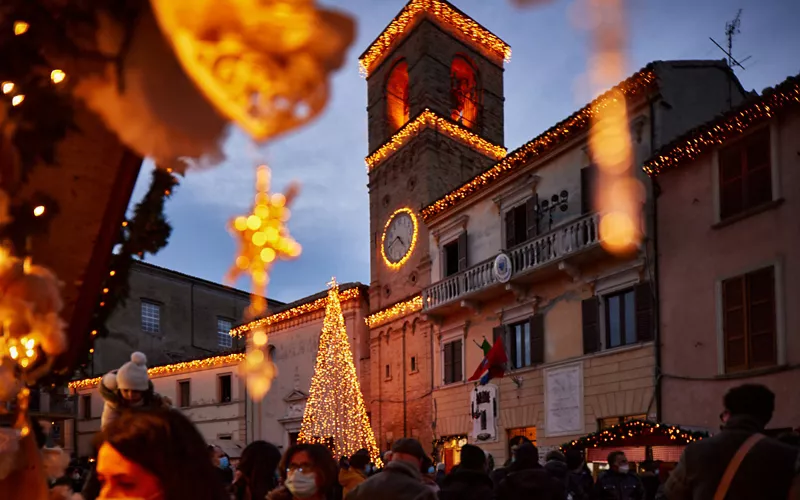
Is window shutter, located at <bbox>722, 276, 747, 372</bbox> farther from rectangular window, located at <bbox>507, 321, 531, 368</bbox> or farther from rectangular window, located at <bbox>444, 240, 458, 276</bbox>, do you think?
rectangular window, located at <bbox>444, 240, 458, 276</bbox>

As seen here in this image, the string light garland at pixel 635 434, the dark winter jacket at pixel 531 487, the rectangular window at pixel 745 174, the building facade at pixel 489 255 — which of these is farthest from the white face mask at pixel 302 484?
the building facade at pixel 489 255

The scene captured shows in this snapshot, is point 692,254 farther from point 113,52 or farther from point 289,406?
point 289,406

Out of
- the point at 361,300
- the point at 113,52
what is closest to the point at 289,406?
the point at 361,300

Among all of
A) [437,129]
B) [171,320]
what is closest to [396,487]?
[437,129]

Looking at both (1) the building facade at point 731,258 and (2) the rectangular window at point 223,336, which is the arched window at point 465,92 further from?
(2) the rectangular window at point 223,336

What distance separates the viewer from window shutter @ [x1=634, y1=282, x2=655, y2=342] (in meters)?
16.5

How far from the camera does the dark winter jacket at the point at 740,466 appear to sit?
3.94 m

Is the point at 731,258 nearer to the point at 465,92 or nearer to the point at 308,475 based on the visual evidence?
the point at 308,475

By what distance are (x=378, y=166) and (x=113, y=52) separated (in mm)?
25347

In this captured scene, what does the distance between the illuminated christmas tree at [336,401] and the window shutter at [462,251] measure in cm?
522

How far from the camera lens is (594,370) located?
17828 millimetres

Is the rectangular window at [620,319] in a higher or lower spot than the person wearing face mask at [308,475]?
higher

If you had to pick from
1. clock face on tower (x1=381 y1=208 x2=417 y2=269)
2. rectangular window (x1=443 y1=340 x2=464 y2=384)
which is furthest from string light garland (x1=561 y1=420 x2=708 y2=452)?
clock face on tower (x1=381 y1=208 x2=417 y2=269)

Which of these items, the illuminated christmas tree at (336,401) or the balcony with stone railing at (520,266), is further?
the illuminated christmas tree at (336,401)
